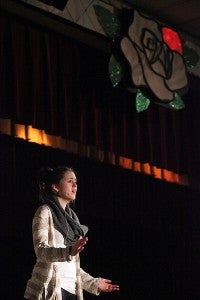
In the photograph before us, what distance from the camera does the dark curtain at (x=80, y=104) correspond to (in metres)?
3.26

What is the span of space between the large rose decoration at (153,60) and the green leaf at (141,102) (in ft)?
0.29

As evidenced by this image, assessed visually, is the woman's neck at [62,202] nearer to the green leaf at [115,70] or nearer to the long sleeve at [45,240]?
the long sleeve at [45,240]

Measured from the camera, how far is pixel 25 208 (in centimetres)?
340

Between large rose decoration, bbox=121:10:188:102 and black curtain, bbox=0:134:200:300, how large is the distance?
23.7 inches

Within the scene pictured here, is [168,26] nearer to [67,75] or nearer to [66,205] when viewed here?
[67,75]

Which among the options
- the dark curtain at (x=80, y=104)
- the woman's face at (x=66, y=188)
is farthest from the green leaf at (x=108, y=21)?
the woman's face at (x=66, y=188)

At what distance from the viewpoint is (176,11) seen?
408cm

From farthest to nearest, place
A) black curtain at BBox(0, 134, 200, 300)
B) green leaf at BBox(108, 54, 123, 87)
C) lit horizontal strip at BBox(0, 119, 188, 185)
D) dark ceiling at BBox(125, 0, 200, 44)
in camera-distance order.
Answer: dark ceiling at BBox(125, 0, 200, 44) < green leaf at BBox(108, 54, 123, 87) < black curtain at BBox(0, 134, 200, 300) < lit horizontal strip at BBox(0, 119, 188, 185)

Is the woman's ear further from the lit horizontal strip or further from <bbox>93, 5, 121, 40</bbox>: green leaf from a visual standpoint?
<bbox>93, 5, 121, 40</bbox>: green leaf

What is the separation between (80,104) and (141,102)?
0.51 m

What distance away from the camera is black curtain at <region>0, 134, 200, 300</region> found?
331cm

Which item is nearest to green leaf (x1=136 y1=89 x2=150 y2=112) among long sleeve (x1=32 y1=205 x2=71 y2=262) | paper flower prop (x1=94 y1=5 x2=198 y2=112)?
paper flower prop (x1=94 y1=5 x2=198 y2=112)

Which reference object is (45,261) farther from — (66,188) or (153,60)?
(153,60)

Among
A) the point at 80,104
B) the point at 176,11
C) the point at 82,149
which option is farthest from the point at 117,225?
the point at 176,11
